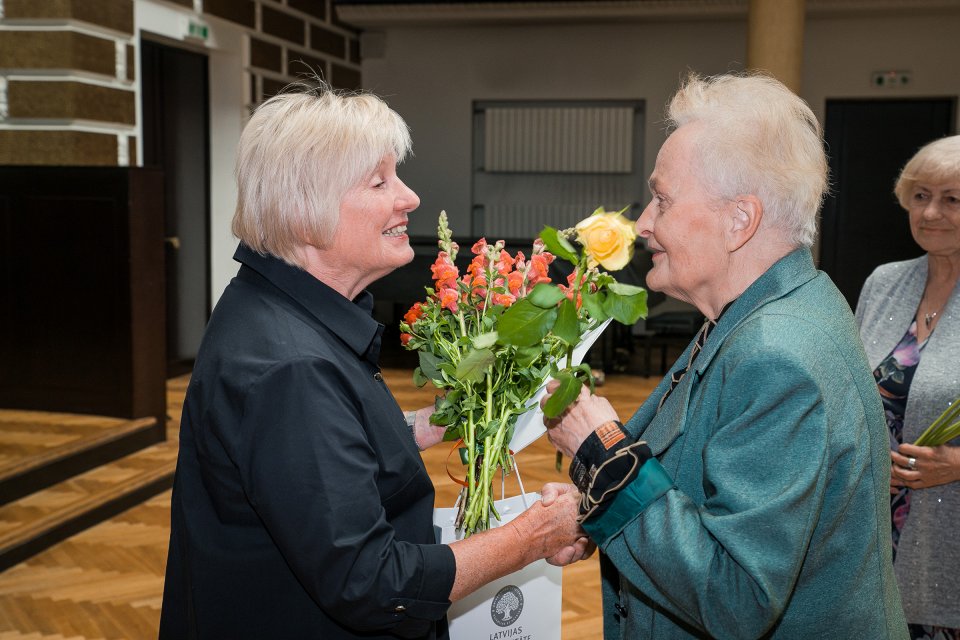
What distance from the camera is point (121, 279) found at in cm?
567

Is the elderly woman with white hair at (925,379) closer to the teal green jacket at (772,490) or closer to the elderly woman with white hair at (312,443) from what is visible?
the teal green jacket at (772,490)

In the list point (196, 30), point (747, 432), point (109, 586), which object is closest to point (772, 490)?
point (747, 432)

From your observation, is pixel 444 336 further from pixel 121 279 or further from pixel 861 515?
pixel 121 279

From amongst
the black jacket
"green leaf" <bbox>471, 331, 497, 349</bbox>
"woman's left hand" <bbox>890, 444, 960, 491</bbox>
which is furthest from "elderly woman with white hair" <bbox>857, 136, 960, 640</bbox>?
the black jacket

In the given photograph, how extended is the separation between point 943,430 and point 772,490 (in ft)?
3.81

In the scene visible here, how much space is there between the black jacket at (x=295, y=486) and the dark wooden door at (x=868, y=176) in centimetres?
1027

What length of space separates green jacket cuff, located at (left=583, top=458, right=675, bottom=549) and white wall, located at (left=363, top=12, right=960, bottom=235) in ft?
32.1

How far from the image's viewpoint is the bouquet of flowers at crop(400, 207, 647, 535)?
1478 mm

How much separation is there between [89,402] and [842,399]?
5.38 m

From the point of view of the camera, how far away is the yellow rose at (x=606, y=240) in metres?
1.46

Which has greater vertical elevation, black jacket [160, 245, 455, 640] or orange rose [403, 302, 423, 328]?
orange rose [403, 302, 423, 328]

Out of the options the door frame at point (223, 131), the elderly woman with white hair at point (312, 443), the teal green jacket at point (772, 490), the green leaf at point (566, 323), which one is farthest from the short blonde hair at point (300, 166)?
the door frame at point (223, 131)

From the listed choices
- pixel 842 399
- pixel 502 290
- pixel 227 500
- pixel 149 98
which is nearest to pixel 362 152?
pixel 502 290

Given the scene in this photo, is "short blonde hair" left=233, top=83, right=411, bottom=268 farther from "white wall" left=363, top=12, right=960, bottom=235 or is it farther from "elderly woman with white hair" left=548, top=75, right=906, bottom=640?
"white wall" left=363, top=12, right=960, bottom=235
